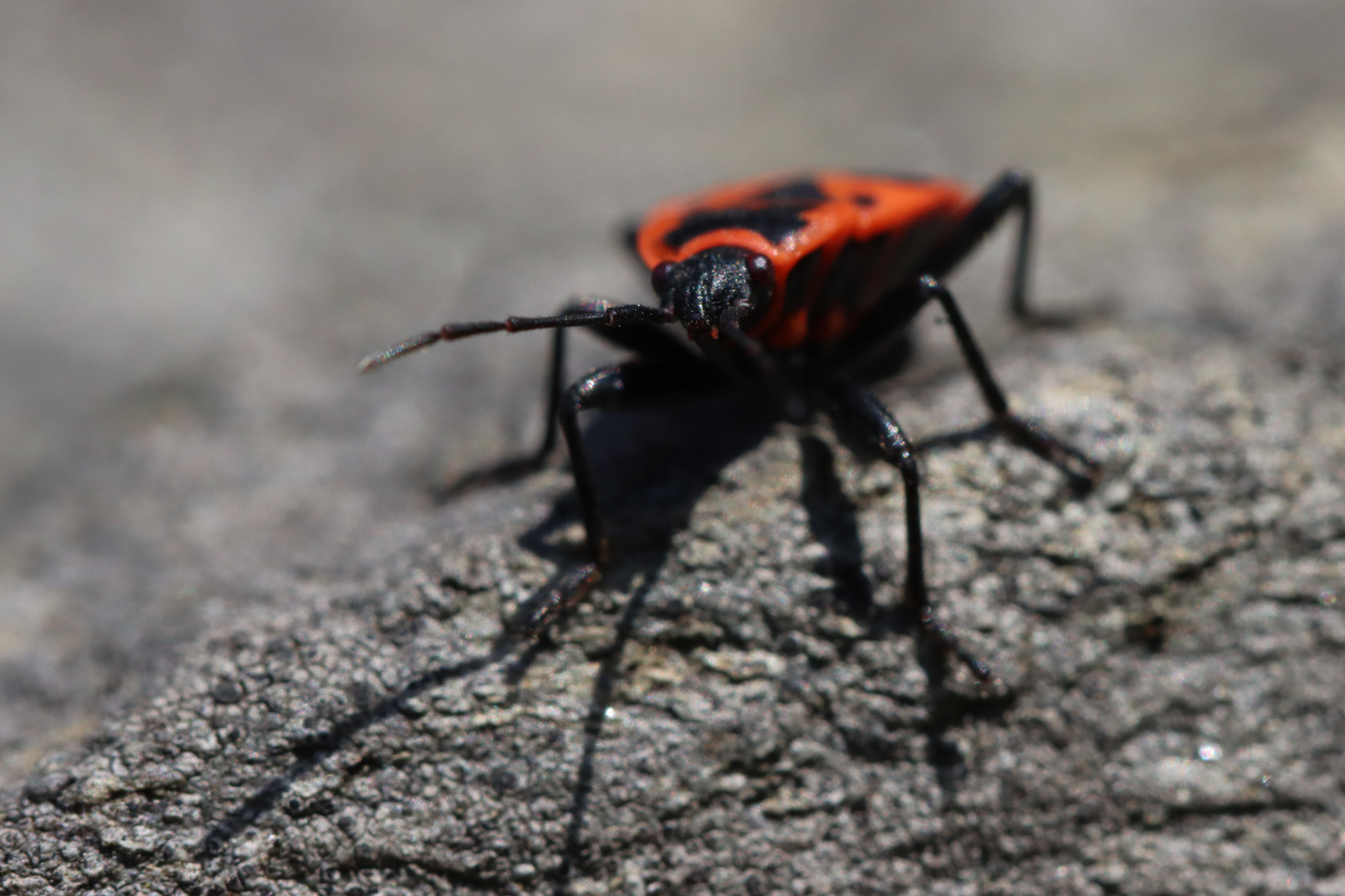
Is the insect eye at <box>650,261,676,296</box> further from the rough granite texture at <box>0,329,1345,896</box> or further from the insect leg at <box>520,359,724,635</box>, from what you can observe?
the rough granite texture at <box>0,329,1345,896</box>

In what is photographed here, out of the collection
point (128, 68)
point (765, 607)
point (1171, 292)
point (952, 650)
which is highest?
point (128, 68)

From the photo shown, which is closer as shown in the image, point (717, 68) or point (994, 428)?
point (994, 428)

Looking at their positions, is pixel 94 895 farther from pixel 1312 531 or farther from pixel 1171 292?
pixel 1171 292

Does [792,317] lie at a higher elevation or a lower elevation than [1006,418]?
higher

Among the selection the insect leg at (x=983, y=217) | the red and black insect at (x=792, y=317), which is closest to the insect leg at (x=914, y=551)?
the red and black insect at (x=792, y=317)

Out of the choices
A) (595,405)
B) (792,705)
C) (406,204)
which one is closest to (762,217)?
(595,405)

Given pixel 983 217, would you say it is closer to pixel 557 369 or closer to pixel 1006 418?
pixel 1006 418

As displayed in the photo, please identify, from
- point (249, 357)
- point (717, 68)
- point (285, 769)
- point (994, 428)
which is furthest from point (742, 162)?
point (285, 769)

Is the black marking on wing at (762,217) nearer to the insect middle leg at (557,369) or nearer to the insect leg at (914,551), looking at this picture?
the insect middle leg at (557,369)
